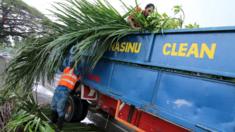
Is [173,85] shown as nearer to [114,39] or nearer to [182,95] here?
[182,95]

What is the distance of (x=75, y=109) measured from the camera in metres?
5.48

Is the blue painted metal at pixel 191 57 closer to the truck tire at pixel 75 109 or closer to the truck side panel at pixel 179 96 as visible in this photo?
the truck side panel at pixel 179 96

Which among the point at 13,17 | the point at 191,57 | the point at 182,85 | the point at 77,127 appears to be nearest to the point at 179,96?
the point at 182,85

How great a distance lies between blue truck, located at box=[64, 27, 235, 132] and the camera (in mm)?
2480

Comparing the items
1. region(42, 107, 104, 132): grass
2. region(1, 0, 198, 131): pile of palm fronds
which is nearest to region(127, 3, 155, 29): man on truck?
region(1, 0, 198, 131): pile of palm fronds

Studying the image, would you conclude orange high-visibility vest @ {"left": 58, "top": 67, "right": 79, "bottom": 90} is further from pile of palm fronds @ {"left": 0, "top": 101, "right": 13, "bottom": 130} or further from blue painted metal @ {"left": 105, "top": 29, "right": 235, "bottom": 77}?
blue painted metal @ {"left": 105, "top": 29, "right": 235, "bottom": 77}

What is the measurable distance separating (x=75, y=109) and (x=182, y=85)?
3.09m

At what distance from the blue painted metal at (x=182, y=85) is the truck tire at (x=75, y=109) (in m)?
1.66

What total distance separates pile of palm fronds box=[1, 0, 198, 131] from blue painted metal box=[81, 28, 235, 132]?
1.41 ft

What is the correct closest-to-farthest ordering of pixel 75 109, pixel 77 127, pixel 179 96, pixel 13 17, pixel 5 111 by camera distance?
pixel 179 96 < pixel 5 111 < pixel 77 127 < pixel 75 109 < pixel 13 17

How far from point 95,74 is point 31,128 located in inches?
51.6

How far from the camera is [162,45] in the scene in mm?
3307

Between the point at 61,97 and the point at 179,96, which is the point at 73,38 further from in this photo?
the point at 179,96

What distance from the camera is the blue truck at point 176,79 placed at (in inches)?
97.7
